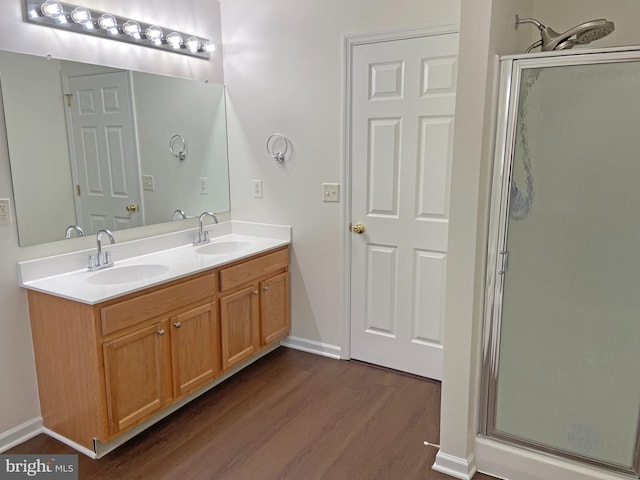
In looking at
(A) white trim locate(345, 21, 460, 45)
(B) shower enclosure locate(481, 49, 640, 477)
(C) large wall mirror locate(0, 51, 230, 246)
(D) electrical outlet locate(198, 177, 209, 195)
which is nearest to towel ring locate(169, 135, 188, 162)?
(C) large wall mirror locate(0, 51, 230, 246)

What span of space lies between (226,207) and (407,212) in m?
1.35

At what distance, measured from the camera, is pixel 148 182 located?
2.93 m

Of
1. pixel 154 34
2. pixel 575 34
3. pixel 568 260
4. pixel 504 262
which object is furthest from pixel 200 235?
pixel 575 34

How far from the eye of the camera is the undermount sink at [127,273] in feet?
8.21

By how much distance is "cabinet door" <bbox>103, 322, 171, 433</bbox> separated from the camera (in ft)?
7.11

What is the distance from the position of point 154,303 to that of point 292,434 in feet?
3.11

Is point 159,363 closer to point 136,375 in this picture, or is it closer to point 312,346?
point 136,375

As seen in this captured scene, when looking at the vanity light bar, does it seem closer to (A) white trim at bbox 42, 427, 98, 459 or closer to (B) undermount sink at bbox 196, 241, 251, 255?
(B) undermount sink at bbox 196, 241, 251, 255

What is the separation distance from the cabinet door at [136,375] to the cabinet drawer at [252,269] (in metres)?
0.49

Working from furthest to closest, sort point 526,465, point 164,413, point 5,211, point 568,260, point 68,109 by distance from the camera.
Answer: point 164,413
point 68,109
point 5,211
point 526,465
point 568,260

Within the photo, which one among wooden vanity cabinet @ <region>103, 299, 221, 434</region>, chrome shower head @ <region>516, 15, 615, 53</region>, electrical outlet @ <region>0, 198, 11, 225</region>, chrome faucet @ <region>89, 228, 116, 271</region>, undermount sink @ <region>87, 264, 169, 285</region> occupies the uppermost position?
chrome shower head @ <region>516, 15, 615, 53</region>

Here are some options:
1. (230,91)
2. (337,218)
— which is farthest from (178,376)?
(230,91)

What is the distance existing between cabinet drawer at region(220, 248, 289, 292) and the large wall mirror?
0.59 m

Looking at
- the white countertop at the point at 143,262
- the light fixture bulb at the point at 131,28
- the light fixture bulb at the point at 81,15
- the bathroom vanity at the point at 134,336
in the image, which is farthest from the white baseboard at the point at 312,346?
the light fixture bulb at the point at 81,15
